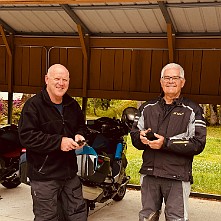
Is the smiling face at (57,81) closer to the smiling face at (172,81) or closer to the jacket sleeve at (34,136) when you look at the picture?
the jacket sleeve at (34,136)

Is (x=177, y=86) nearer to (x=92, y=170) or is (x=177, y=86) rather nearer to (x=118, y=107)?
(x=92, y=170)

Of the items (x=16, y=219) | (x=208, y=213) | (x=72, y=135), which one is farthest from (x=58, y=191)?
(x=208, y=213)

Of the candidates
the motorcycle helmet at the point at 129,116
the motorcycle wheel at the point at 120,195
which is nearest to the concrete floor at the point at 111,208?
the motorcycle wheel at the point at 120,195

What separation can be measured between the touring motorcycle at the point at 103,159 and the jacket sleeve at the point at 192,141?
110 centimetres

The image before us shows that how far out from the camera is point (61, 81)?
10.4ft

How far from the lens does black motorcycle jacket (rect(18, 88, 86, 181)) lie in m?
3.05

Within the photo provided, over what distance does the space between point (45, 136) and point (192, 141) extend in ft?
3.46

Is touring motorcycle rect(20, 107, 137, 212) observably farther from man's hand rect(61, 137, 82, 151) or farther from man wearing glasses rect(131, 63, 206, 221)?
man wearing glasses rect(131, 63, 206, 221)

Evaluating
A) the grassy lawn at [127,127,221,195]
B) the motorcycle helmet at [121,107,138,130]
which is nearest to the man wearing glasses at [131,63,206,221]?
the motorcycle helmet at [121,107,138,130]

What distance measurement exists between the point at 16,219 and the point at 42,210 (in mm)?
1405

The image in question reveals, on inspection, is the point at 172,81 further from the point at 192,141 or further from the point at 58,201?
the point at 58,201

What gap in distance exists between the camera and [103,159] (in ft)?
13.6

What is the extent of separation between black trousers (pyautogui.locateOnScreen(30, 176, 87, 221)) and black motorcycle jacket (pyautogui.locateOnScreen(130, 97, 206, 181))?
641 millimetres

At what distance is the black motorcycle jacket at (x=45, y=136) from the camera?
3053 millimetres
